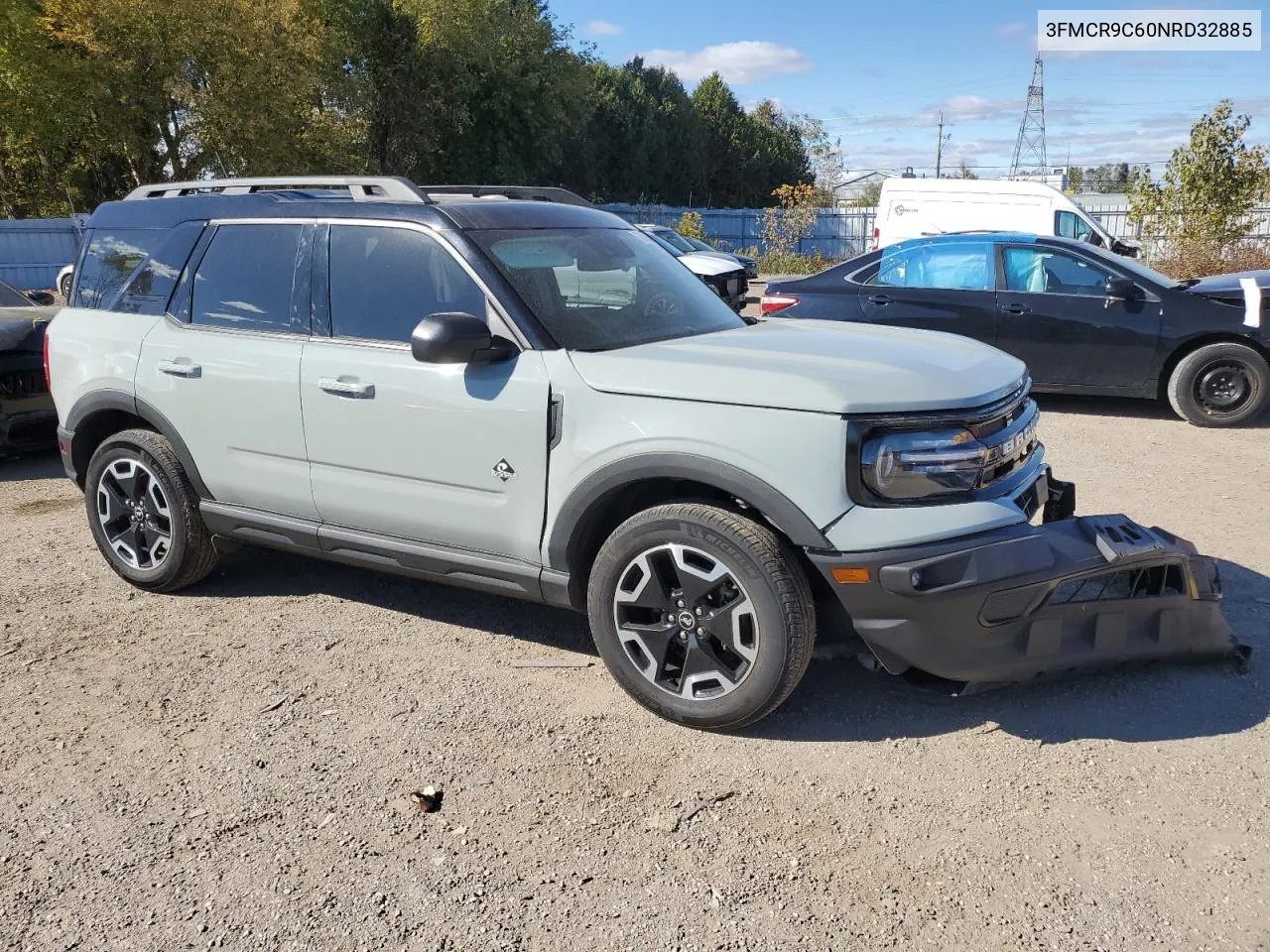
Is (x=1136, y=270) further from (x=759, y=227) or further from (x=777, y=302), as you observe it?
(x=759, y=227)

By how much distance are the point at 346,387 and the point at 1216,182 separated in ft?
63.8

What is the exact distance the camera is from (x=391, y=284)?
12.9 ft

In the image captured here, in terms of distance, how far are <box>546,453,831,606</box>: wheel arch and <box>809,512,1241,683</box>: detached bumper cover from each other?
0.18 meters

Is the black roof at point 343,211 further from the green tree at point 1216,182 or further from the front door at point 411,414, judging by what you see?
the green tree at point 1216,182

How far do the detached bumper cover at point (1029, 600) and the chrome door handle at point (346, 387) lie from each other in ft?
5.95

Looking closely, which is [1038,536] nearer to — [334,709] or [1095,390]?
[334,709]

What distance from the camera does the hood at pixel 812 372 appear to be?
3135 mm

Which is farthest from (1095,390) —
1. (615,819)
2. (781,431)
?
(615,819)

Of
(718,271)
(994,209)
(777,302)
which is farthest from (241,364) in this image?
(994,209)

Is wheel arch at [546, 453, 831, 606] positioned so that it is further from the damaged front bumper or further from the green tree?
the green tree

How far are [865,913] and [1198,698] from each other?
1742mm

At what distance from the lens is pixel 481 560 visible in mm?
3754

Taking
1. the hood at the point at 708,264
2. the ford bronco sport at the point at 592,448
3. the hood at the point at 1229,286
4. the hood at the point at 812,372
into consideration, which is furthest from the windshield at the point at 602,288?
the hood at the point at 708,264

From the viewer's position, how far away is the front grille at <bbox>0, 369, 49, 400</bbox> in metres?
6.82
